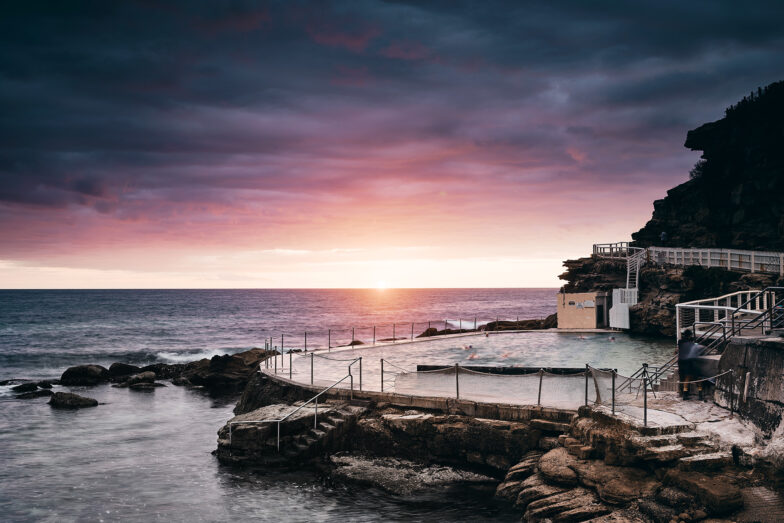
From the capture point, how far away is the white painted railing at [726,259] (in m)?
34.1

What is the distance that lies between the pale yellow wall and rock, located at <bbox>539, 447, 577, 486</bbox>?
29782 millimetres

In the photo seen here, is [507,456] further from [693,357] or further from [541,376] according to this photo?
[693,357]

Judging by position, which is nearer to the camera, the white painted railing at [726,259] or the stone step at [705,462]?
the stone step at [705,462]

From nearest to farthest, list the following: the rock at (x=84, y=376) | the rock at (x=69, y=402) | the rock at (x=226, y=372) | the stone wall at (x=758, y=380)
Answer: the stone wall at (x=758, y=380) < the rock at (x=69, y=402) < the rock at (x=226, y=372) < the rock at (x=84, y=376)

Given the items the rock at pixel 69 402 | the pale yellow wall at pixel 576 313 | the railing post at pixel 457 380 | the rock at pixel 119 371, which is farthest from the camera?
the pale yellow wall at pixel 576 313

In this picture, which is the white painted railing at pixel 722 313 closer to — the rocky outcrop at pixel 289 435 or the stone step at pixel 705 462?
the stone step at pixel 705 462

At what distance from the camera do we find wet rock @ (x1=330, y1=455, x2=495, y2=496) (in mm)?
14484

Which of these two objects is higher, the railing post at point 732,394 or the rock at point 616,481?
the railing post at point 732,394

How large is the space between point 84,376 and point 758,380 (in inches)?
1501

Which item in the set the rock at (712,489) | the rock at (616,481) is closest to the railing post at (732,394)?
the rock at (712,489)

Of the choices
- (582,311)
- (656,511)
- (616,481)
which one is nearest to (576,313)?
(582,311)

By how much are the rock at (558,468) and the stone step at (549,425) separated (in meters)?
1.06

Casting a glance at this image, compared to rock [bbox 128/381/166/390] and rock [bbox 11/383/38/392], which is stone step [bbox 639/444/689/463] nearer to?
rock [bbox 128/381/166/390]

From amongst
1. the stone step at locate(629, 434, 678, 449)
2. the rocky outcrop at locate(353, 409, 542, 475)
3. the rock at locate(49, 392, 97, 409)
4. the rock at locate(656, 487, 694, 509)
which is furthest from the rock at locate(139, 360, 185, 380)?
the rock at locate(656, 487, 694, 509)
